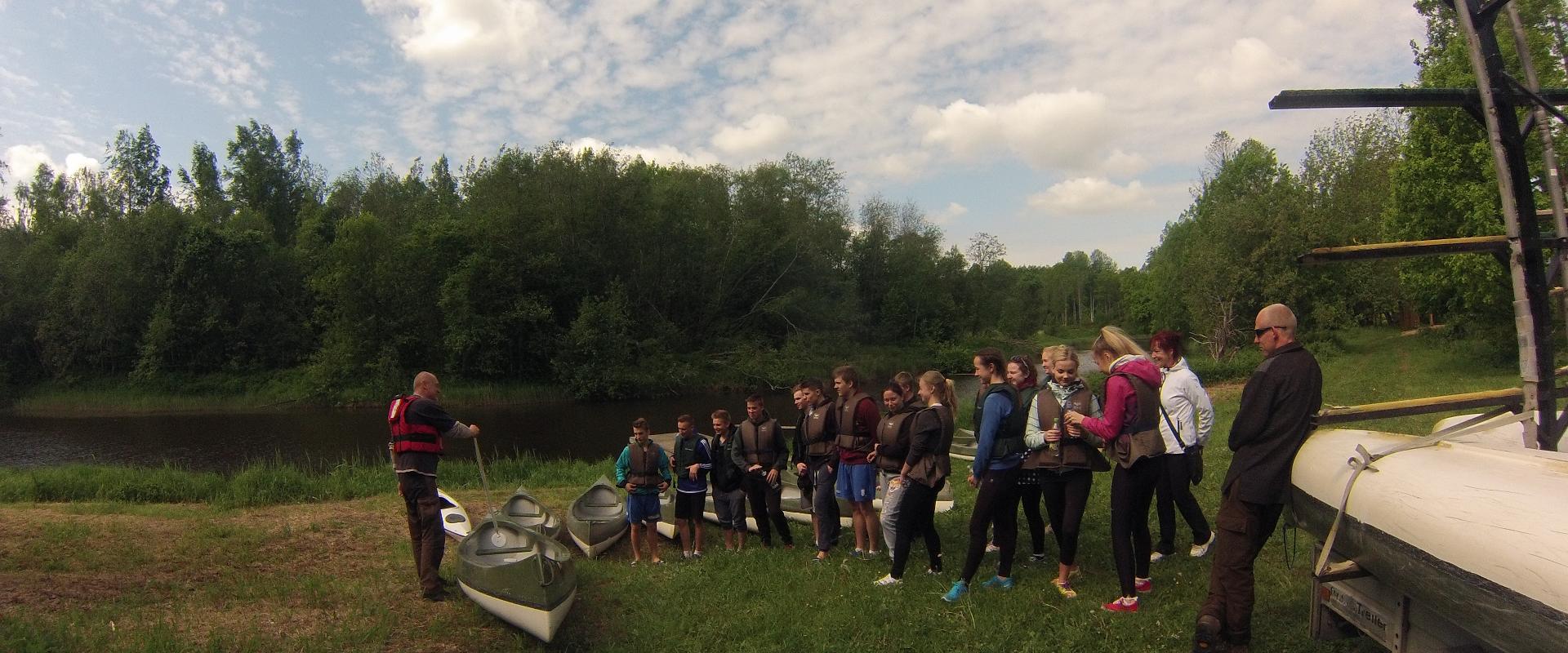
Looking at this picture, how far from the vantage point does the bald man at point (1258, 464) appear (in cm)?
407

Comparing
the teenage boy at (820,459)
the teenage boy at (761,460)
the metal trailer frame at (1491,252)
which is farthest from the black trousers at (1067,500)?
A: the teenage boy at (761,460)

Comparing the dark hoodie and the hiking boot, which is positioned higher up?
the dark hoodie

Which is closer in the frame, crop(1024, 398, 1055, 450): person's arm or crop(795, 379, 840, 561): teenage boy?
crop(1024, 398, 1055, 450): person's arm

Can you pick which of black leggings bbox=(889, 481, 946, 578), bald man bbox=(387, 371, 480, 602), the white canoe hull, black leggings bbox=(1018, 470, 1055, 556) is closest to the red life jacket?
bald man bbox=(387, 371, 480, 602)

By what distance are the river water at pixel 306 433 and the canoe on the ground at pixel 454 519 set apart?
8.66 meters

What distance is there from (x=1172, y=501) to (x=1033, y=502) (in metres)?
1.10

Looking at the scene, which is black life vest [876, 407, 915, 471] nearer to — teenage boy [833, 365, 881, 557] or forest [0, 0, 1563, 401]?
teenage boy [833, 365, 881, 557]

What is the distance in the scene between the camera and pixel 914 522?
235 inches

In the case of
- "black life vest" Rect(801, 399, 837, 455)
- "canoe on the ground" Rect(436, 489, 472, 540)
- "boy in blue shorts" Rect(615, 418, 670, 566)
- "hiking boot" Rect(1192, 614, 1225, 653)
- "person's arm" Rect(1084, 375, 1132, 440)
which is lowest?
"canoe on the ground" Rect(436, 489, 472, 540)

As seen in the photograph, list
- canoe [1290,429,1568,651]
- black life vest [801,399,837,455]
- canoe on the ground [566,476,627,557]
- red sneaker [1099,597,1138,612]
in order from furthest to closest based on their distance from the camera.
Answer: canoe on the ground [566,476,627,557]
black life vest [801,399,837,455]
red sneaker [1099,597,1138,612]
canoe [1290,429,1568,651]

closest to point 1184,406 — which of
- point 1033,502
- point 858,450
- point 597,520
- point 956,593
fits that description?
point 1033,502

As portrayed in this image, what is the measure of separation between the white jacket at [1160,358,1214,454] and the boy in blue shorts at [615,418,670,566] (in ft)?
15.2

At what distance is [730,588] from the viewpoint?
6.60 meters

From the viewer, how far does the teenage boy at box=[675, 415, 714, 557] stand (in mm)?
7824
